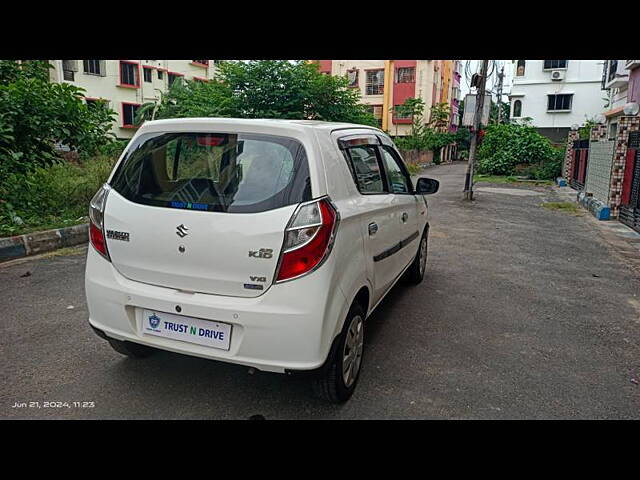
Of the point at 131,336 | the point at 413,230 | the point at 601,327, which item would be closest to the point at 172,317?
the point at 131,336

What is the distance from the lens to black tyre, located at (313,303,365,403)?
2.92m

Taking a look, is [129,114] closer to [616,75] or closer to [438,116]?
[438,116]

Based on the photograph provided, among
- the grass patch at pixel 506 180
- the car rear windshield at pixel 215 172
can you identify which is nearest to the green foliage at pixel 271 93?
the grass patch at pixel 506 180

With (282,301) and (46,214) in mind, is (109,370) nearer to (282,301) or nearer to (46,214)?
(282,301)

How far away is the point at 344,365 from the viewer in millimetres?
3076

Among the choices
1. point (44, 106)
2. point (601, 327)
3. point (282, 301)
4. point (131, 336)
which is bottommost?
point (601, 327)

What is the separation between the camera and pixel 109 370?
11.4ft

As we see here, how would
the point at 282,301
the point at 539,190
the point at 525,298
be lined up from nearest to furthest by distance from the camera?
the point at 282,301 < the point at 525,298 < the point at 539,190

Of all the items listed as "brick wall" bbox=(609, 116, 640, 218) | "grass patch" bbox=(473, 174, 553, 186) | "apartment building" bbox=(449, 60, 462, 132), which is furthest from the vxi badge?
"apartment building" bbox=(449, 60, 462, 132)

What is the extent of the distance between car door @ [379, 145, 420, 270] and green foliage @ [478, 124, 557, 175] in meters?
20.0

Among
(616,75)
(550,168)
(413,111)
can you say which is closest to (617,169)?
(616,75)

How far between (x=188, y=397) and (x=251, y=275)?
3.38 ft

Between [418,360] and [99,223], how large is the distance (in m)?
2.41

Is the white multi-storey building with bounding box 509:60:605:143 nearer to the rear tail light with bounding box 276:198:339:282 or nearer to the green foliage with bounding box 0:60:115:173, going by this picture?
the green foliage with bounding box 0:60:115:173
